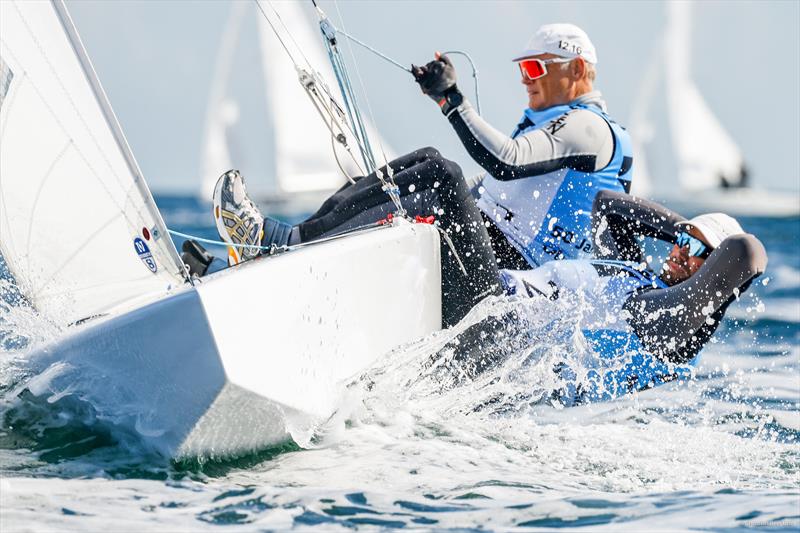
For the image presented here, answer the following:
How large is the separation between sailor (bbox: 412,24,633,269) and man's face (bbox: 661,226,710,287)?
24 centimetres

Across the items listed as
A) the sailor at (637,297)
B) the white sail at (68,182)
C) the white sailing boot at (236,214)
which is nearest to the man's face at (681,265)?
the sailor at (637,297)

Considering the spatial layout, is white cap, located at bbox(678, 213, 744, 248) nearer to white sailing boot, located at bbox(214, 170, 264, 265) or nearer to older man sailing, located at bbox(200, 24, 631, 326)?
older man sailing, located at bbox(200, 24, 631, 326)

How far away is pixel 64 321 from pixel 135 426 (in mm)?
540

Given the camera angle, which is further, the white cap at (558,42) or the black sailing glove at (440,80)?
the white cap at (558,42)

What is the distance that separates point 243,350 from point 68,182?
815 mm

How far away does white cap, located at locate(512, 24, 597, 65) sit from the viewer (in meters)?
3.10

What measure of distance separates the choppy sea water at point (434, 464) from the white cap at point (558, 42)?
0.76 m

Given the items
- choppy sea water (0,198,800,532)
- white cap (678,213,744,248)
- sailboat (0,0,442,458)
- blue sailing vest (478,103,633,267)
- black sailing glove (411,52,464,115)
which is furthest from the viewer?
blue sailing vest (478,103,633,267)

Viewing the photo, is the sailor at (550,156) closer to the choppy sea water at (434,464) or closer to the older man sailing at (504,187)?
the older man sailing at (504,187)

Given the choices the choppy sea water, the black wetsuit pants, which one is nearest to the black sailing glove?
the black wetsuit pants

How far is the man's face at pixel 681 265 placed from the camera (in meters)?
2.94

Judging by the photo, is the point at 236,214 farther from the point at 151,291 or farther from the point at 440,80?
the point at 440,80

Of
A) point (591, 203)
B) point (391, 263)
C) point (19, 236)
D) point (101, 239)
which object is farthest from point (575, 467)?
point (19, 236)

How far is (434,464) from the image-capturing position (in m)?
2.32
